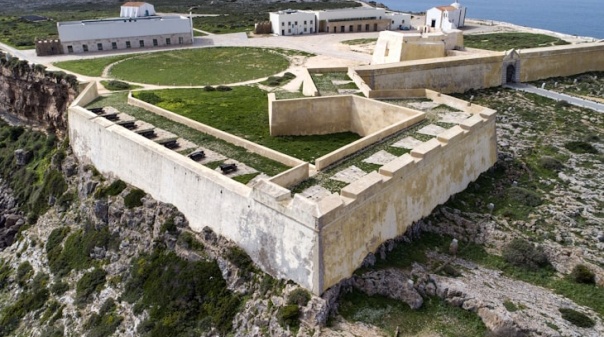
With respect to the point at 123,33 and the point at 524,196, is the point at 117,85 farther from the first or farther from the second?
the point at 524,196

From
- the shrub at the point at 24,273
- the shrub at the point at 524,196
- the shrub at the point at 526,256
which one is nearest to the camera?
the shrub at the point at 526,256

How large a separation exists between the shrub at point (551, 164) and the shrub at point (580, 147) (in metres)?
2.55

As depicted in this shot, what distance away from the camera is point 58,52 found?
49.4 metres

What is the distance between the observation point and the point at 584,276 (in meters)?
18.9

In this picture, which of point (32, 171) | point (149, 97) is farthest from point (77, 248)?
point (32, 171)

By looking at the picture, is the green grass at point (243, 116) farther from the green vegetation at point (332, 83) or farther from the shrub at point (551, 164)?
the shrub at point (551, 164)

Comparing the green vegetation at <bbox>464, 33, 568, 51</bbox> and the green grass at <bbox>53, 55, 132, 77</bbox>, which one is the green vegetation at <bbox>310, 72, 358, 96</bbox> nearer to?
the green grass at <bbox>53, 55, 132, 77</bbox>

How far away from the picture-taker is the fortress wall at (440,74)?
117 ft

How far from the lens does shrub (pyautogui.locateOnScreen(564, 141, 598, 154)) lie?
1142 inches

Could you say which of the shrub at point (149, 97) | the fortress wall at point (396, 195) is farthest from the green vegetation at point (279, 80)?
the fortress wall at point (396, 195)

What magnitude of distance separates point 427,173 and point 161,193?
12711mm

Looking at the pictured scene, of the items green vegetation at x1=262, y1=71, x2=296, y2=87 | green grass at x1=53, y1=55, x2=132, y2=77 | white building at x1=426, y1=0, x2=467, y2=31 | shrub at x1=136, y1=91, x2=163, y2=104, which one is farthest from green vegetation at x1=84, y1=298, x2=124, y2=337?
white building at x1=426, y1=0, x2=467, y2=31

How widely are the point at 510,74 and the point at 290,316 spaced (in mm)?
32007

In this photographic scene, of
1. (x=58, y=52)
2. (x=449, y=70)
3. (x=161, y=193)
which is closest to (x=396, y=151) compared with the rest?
(x=161, y=193)
